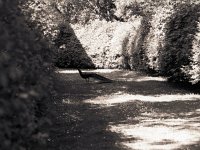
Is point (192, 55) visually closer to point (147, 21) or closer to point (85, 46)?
point (147, 21)

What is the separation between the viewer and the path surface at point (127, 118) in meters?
9.95

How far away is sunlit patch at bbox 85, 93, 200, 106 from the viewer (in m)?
16.4

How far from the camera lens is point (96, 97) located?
17609 mm

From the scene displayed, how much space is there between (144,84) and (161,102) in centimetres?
599

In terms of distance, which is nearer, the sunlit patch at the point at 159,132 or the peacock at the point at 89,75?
the sunlit patch at the point at 159,132

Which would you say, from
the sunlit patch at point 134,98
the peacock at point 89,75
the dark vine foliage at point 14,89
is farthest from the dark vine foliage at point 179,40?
the dark vine foliage at point 14,89

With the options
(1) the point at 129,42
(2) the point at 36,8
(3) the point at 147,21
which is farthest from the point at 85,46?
(2) the point at 36,8

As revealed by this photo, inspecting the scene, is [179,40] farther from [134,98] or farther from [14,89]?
[14,89]

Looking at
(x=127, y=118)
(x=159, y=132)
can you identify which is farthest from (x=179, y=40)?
(x=159, y=132)

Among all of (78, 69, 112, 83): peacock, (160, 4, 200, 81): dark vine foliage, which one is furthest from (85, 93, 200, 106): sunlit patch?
(78, 69, 112, 83): peacock

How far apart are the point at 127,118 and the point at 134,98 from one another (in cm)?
397

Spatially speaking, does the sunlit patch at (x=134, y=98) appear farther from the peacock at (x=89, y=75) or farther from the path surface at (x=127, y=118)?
the peacock at (x=89, y=75)

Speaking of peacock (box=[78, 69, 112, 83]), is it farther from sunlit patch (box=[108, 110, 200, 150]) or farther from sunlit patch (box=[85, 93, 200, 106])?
sunlit patch (box=[108, 110, 200, 150])

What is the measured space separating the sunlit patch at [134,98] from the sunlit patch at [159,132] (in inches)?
119
